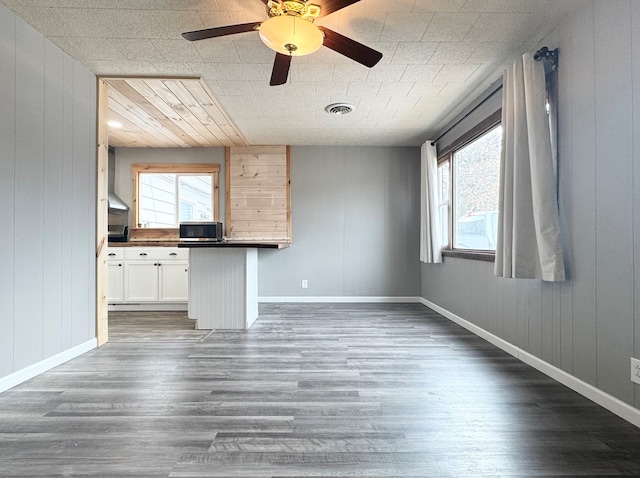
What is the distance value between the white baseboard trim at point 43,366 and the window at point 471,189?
11.9 feet

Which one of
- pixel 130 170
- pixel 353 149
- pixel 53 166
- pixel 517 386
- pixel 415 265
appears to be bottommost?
pixel 517 386

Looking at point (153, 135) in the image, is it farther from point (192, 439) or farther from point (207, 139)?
point (192, 439)

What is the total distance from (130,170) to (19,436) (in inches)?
168

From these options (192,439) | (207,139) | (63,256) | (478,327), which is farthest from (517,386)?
(207,139)

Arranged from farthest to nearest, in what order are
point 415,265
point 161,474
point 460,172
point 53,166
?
Answer: point 415,265 → point 460,172 → point 53,166 → point 161,474

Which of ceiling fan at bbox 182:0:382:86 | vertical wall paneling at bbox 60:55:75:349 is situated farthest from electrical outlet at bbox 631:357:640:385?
vertical wall paneling at bbox 60:55:75:349

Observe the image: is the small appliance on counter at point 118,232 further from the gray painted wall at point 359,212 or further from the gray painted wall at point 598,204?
the gray painted wall at point 598,204

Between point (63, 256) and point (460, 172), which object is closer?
point (63, 256)

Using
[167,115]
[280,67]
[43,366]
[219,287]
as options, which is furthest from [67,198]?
[280,67]

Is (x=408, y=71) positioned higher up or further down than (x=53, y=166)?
higher up

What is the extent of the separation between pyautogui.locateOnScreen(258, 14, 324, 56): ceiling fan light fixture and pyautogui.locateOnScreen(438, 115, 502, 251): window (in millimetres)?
1889

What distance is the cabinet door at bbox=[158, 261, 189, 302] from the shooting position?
14.0ft

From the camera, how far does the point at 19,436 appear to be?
1490mm

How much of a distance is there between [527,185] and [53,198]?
337 cm
